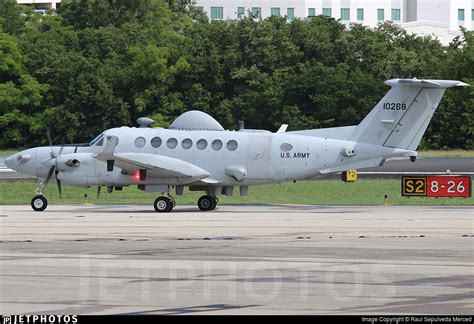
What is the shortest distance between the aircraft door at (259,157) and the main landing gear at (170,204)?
5.38 ft

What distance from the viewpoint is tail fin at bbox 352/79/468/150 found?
41031 mm

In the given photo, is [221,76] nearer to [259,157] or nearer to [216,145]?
[216,145]

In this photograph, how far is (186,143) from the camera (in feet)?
140

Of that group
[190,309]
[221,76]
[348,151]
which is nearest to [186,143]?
[348,151]

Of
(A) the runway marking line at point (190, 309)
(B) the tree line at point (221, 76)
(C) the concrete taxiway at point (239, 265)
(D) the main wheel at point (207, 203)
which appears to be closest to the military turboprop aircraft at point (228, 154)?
(D) the main wheel at point (207, 203)

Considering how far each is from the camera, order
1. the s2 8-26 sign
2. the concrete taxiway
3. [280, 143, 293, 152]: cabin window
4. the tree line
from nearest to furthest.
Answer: the concrete taxiway → [280, 143, 293, 152]: cabin window → the s2 8-26 sign → the tree line

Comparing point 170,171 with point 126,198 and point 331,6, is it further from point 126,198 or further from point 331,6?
point 331,6

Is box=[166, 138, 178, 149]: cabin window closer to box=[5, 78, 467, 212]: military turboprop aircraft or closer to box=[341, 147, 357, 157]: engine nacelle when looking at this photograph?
box=[5, 78, 467, 212]: military turboprop aircraft

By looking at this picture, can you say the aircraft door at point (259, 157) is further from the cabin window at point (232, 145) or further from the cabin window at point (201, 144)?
the cabin window at point (201, 144)

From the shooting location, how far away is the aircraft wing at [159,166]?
41.3m

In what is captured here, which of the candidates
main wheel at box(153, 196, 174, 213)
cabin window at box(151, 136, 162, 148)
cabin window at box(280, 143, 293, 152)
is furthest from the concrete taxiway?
cabin window at box(151, 136, 162, 148)

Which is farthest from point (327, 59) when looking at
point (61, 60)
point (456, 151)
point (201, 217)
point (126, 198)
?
point (201, 217)

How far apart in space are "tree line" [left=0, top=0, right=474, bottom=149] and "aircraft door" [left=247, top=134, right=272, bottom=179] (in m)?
36.3

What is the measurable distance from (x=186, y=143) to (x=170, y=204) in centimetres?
299
